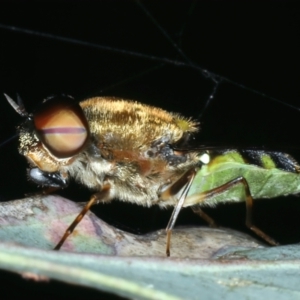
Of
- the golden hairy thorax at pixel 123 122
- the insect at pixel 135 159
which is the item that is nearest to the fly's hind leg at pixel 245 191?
the insect at pixel 135 159

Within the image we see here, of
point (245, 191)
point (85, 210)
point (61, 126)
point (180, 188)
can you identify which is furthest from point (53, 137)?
point (245, 191)

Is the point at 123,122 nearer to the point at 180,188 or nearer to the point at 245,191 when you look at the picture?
the point at 180,188

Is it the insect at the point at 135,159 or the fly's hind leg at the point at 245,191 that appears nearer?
the insect at the point at 135,159

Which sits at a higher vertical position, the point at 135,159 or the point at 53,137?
the point at 135,159

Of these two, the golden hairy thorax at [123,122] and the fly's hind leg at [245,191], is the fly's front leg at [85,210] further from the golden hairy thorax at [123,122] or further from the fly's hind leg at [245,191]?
the fly's hind leg at [245,191]

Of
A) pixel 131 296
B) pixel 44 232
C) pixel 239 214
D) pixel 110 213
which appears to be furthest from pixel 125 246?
pixel 239 214

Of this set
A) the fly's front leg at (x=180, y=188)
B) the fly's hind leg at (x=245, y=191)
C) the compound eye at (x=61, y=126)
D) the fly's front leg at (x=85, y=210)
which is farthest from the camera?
the fly's hind leg at (x=245, y=191)

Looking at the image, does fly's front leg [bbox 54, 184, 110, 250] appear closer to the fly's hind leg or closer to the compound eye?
the compound eye

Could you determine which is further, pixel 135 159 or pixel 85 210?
pixel 135 159
